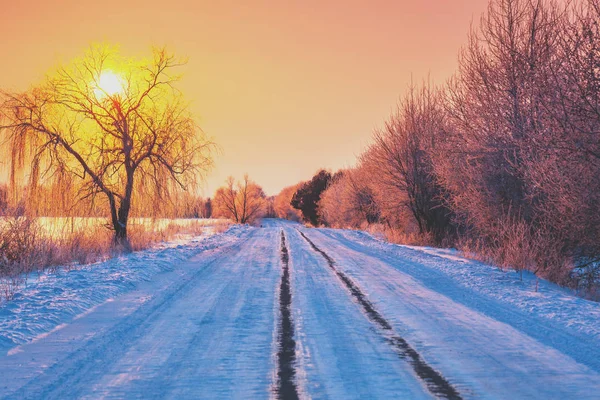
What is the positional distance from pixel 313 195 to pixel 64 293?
6551cm

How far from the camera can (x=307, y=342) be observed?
5.90m

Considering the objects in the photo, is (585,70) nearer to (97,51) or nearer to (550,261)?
(550,261)

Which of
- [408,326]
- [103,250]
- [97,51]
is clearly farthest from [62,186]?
[408,326]

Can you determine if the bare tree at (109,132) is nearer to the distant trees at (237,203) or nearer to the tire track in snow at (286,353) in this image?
the tire track in snow at (286,353)

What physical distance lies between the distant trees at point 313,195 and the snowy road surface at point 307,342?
6236cm

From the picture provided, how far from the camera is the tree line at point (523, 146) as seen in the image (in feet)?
33.1

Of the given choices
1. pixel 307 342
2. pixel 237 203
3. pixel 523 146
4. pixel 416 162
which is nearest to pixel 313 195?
pixel 237 203

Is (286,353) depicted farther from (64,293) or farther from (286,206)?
(286,206)

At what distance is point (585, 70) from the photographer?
9.49m

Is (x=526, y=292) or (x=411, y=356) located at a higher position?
(x=526, y=292)

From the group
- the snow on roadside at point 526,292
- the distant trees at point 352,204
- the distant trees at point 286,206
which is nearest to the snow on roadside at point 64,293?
the snow on roadside at point 526,292

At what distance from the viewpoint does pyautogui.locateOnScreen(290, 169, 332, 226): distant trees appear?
241 ft

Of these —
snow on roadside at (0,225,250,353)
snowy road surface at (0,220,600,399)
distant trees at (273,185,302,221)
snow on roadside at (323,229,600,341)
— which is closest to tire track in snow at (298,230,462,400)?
snowy road surface at (0,220,600,399)

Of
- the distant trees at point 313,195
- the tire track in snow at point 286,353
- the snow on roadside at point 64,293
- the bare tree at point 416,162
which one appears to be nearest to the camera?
the tire track in snow at point 286,353
